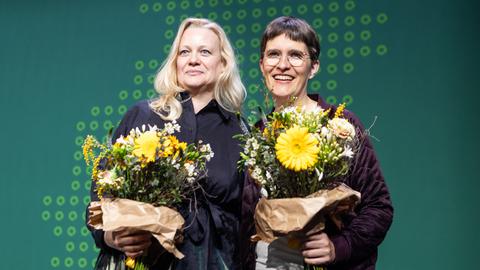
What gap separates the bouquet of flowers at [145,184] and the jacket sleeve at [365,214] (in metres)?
0.50

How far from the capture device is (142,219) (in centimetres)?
200

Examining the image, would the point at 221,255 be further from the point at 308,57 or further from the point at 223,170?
→ the point at 308,57

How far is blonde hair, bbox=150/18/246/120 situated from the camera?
247 centimetres

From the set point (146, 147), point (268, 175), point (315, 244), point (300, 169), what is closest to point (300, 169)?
point (300, 169)

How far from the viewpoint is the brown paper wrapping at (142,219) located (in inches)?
78.5

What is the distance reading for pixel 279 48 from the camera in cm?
237

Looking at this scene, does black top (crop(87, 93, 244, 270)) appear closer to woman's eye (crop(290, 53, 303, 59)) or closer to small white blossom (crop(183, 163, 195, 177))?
small white blossom (crop(183, 163, 195, 177))

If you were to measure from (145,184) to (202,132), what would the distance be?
1.55 feet


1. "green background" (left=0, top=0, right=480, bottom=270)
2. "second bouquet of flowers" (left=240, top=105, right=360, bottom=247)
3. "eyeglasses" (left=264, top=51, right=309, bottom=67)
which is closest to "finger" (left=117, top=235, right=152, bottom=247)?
"second bouquet of flowers" (left=240, top=105, right=360, bottom=247)

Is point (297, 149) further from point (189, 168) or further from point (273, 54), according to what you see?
point (273, 54)

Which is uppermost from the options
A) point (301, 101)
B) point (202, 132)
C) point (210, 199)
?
point (301, 101)

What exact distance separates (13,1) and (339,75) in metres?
2.23

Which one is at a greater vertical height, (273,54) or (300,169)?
(273,54)

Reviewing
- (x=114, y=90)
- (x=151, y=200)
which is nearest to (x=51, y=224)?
(x=114, y=90)
